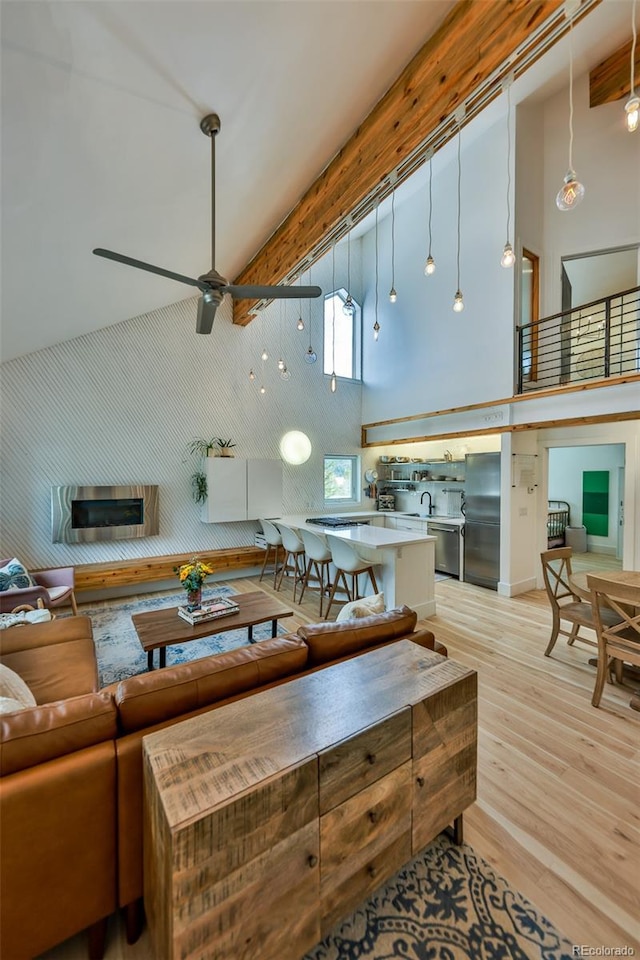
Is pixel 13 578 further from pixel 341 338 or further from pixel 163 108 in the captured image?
pixel 341 338

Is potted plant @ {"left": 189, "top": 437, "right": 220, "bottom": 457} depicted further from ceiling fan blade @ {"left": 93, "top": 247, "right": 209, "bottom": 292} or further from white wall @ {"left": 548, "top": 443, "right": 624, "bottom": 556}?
white wall @ {"left": 548, "top": 443, "right": 624, "bottom": 556}

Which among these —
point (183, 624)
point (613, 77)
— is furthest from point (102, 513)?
point (613, 77)

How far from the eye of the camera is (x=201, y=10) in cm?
149

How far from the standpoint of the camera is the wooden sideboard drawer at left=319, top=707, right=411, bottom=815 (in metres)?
1.16

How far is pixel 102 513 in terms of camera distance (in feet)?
16.1

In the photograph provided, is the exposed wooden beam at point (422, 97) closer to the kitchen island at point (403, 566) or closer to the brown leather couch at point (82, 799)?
the kitchen island at point (403, 566)

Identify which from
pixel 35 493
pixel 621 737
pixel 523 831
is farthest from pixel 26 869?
pixel 35 493

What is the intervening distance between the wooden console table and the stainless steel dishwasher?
4.25 m

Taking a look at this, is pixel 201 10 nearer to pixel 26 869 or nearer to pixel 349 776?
pixel 349 776

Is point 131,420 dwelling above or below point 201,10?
below

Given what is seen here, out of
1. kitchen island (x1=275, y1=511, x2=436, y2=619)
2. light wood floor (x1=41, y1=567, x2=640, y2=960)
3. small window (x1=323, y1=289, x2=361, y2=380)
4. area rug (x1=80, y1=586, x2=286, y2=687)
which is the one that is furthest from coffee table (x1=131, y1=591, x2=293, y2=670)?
small window (x1=323, y1=289, x2=361, y2=380)

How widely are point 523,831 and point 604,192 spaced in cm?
641

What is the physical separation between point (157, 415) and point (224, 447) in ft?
3.36

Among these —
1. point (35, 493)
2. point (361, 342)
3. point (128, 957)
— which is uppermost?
point (361, 342)
